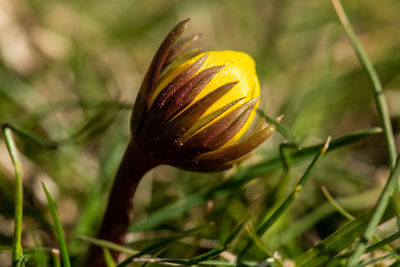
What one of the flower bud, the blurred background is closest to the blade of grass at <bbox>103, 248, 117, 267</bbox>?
the blurred background

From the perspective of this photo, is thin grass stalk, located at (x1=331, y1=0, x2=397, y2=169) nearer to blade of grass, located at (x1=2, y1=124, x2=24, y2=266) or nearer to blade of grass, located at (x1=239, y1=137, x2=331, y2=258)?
blade of grass, located at (x1=239, y1=137, x2=331, y2=258)

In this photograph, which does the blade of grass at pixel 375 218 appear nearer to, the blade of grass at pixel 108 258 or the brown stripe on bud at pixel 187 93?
the brown stripe on bud at pixel 187 93

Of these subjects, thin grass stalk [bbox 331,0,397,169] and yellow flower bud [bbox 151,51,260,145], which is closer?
yellow flower bud [bbox 151,51,260,145]

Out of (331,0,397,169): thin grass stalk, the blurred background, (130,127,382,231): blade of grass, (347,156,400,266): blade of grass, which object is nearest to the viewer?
(347,156,400,266): blade of grass

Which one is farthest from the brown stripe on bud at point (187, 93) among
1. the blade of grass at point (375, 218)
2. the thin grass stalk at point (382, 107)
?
the thin grass stalk at point (382, 107)

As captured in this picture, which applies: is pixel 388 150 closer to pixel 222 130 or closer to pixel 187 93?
pixel 222 130
